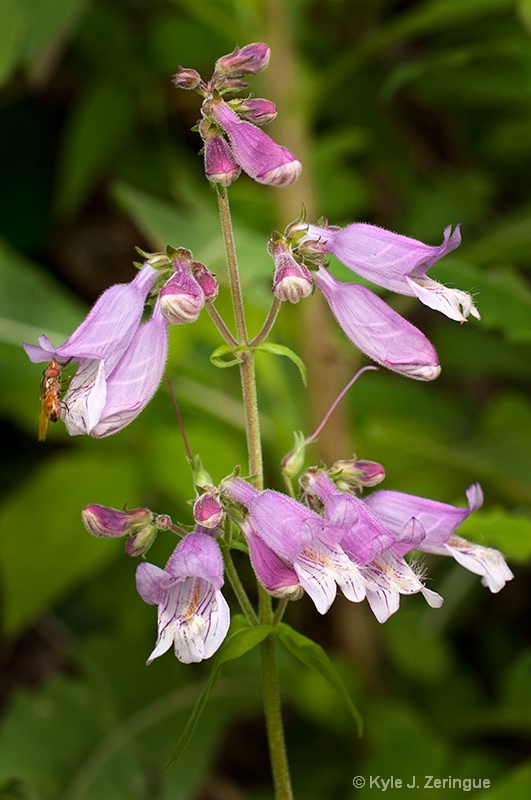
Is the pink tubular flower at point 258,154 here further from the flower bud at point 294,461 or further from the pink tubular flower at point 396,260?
the flower bud at point 294,461

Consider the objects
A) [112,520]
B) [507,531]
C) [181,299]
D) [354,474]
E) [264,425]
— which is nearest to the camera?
[181,299]

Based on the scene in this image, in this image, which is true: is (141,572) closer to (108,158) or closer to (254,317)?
(254,317)

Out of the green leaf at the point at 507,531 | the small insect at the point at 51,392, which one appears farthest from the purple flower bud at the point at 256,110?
the green leaf at the point at 507,531

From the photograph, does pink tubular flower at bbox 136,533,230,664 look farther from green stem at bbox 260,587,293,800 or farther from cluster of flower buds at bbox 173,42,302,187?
cluster of flower buds at bbox 173,42,302,187

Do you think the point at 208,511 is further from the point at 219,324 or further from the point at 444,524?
the point at 444,524

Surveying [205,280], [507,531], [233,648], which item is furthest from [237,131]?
[507,531]

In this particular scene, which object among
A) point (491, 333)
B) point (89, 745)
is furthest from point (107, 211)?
point (89, 745)

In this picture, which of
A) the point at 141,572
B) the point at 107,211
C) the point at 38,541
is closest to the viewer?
the point at 141,572
